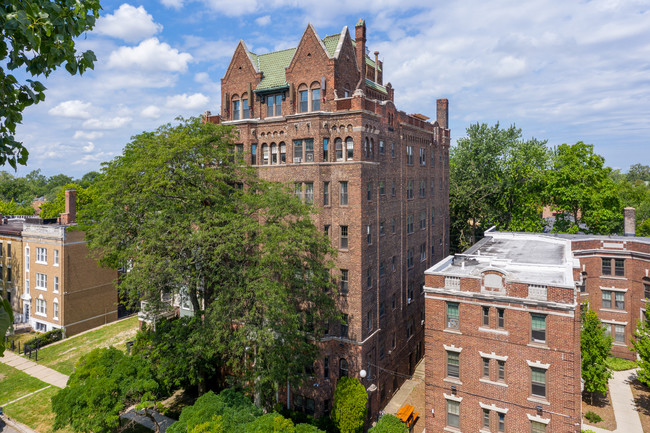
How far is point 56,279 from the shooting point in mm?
48281

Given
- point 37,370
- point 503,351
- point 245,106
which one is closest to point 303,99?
point 245,106

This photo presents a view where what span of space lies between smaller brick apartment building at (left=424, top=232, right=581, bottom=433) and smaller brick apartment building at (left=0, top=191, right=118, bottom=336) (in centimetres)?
4083

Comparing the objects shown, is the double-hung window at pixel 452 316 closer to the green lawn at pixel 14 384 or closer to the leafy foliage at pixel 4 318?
the leafy foliage at pixel 4 318

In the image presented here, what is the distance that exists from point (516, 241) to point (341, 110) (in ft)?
85.2

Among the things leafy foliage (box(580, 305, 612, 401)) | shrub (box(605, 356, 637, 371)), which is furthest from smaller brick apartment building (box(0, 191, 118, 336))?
shrub (box(605, 356, 637, 371))

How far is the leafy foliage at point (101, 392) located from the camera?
23.7m

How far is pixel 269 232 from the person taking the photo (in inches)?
990

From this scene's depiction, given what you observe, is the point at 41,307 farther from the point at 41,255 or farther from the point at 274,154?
the point at 274,154

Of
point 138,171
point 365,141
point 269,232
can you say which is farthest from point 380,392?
point 138,171

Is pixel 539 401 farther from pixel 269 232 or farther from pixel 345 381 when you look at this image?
pixel 269 232

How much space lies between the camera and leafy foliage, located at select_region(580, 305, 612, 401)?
31.2m

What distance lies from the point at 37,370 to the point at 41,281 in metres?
14.5

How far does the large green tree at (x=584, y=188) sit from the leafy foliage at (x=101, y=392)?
53.2 m

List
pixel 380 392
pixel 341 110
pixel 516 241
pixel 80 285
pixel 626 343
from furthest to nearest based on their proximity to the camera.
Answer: pixel 80 285 → pixel 516 241 → pixel 626 343 → pixel 380 392 → pixel 341 110
